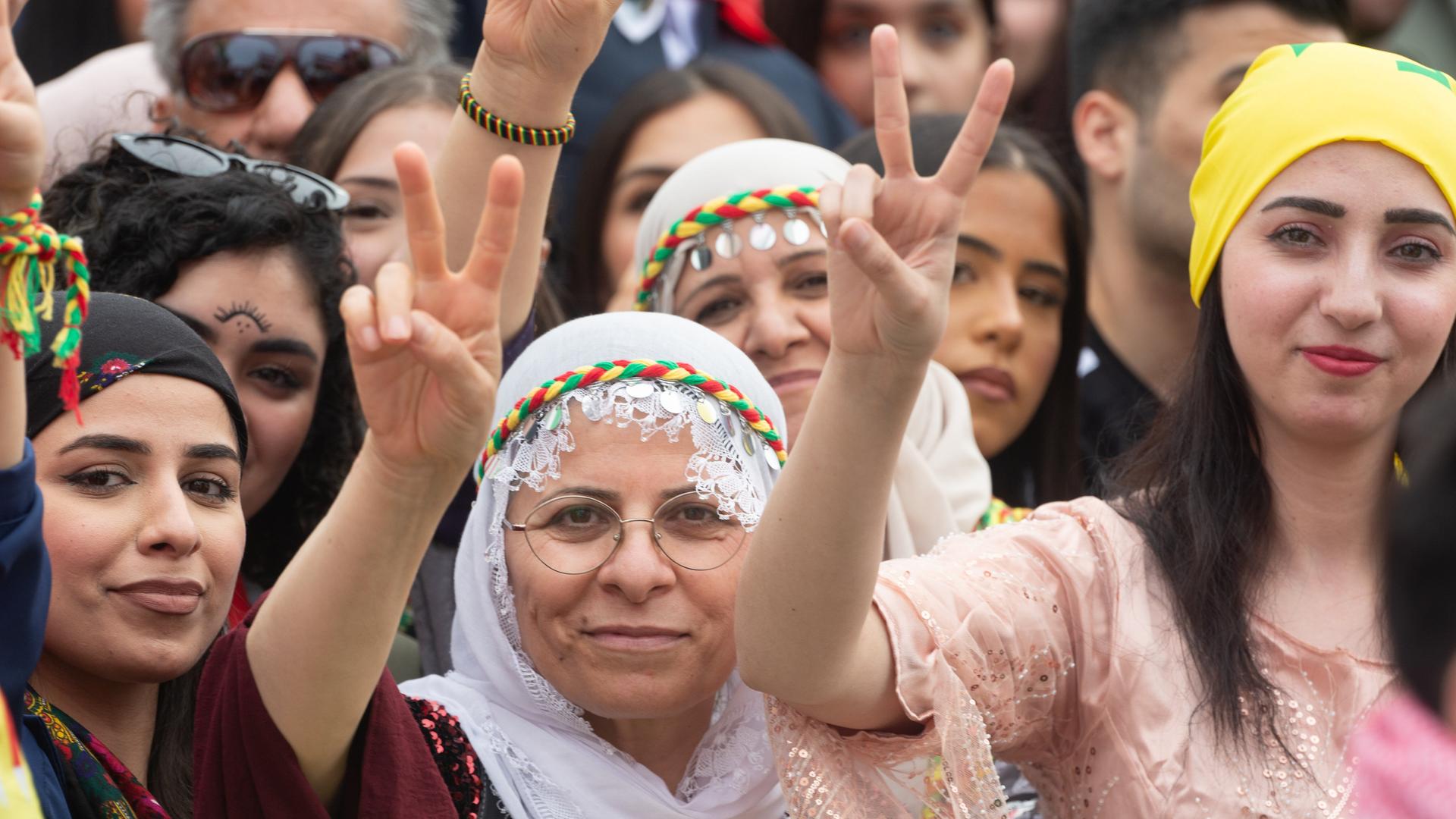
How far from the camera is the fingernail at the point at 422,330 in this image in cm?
252

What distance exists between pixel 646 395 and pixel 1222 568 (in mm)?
993

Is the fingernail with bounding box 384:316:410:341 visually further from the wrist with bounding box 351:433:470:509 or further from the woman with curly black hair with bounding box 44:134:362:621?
the woman with curly black hair with bounding box 44:134:362:621

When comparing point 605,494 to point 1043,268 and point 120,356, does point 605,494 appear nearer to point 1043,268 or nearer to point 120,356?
point 120,356

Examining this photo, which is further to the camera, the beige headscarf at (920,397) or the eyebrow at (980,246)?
the eyebrow at (980,246)

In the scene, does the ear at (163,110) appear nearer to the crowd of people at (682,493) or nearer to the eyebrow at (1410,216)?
the crowd of people at (682,493)

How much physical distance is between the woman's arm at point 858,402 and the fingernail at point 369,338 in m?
0.65

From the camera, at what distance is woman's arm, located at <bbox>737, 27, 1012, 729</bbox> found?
2.75m

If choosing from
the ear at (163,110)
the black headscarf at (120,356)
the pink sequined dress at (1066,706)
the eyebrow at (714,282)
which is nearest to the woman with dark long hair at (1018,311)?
the eyebrow at (714,282)

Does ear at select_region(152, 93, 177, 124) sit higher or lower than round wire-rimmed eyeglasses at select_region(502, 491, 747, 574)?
higher

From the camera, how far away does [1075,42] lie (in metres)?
5.80

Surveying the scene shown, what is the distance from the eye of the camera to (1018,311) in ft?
15.4

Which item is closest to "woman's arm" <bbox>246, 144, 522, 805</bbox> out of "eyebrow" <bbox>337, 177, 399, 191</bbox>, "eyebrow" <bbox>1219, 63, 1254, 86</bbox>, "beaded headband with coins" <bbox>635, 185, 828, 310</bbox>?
"beaded headband with coins" <bbox>635, 185, 828, 310</bbox>

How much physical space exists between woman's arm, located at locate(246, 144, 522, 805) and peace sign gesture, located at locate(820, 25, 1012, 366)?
490 mm

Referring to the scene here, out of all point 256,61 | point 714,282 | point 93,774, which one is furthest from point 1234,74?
point 93,774
